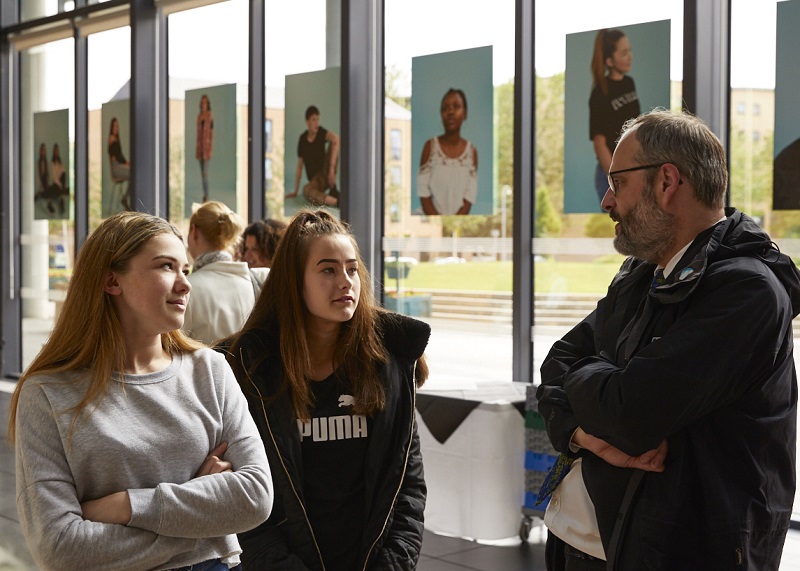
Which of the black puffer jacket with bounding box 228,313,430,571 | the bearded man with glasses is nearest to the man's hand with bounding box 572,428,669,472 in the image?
the bearded man with glasses

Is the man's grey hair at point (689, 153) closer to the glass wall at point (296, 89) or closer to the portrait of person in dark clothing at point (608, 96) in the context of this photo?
the portrait of person in dark clothing at point (608, 96)

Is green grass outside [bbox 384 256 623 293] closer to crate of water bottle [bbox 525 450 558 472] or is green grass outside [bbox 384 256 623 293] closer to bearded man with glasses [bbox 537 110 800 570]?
crate of water bottle [bbox 525 450 558 472]

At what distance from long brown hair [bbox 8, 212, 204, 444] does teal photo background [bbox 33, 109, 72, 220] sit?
8.29 m

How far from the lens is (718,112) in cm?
538

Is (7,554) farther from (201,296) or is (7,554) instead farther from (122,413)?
(122,413)

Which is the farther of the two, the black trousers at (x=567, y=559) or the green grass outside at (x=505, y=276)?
the green grass outside at (x=505, y=276)

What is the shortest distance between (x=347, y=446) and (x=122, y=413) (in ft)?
2.39

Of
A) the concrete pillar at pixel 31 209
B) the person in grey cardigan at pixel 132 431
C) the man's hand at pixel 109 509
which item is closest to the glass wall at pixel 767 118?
the person in grey cardigan at pixel 132 431

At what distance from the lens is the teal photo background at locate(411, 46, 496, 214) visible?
255 inches

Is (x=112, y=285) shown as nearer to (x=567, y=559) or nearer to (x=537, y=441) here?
(x=567, y=559)

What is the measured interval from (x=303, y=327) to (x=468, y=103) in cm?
415

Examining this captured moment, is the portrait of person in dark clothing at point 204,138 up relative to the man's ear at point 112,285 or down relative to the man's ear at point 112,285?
up

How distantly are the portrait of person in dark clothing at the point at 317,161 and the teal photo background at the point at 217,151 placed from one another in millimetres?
838

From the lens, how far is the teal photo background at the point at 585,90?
561cm
